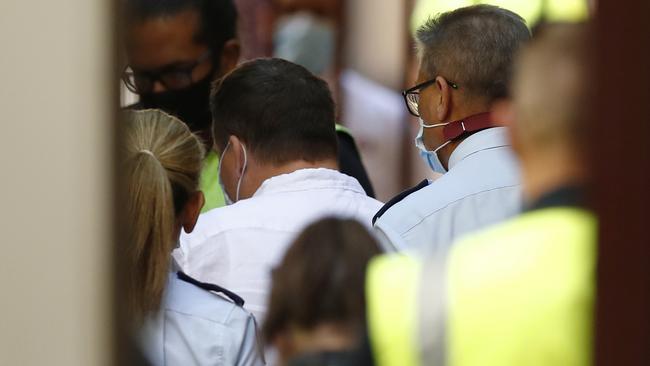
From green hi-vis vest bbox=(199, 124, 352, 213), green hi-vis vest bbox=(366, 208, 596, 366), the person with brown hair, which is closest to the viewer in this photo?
green hi-vis vest bbox=(366, 208, 596, 366)

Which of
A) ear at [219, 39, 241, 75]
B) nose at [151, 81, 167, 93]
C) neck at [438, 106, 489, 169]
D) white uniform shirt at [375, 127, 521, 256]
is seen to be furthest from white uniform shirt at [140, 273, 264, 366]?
ear at [219, 39, 241, 75]

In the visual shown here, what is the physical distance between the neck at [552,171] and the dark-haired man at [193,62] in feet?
3.10

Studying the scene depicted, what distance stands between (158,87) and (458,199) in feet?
2.24

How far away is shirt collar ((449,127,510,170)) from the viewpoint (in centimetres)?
284

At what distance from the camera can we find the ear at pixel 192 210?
263cm

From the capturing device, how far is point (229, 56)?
352cm

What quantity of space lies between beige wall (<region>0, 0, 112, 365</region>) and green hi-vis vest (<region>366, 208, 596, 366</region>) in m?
0.43

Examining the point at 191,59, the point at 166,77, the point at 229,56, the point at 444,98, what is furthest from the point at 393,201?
the point at 229,56

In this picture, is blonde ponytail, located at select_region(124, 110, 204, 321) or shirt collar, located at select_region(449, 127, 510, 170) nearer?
blonde ponytail, located at select_region(124, 110, 204, 321)

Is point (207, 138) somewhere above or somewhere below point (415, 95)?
below

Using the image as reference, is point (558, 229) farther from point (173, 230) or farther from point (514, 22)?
point (514, 22)

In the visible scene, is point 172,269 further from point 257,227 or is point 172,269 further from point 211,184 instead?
point 211,184

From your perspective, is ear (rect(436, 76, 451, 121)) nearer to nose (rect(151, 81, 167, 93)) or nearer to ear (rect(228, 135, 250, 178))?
ear (rect(228, 135, 250, 178))

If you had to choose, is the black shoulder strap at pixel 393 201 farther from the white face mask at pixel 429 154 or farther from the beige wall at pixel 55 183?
the beige wall at pixel 55 183
